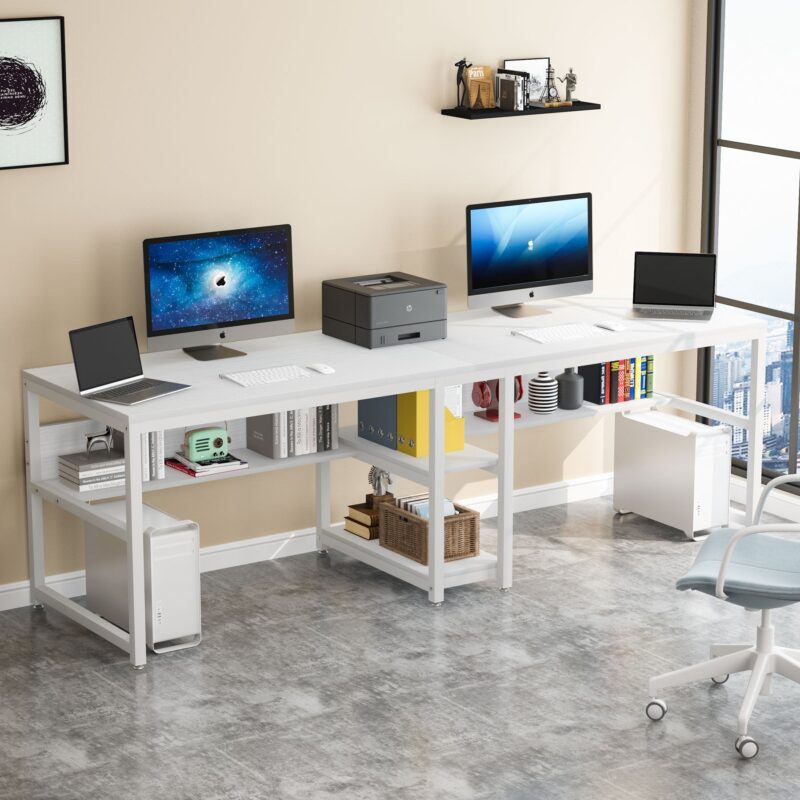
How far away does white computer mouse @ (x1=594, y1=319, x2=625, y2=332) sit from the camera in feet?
19.0

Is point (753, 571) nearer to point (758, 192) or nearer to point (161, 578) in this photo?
point (161, 578)

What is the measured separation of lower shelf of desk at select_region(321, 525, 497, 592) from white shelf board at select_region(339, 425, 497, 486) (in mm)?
334

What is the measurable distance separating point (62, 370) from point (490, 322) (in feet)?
5.45

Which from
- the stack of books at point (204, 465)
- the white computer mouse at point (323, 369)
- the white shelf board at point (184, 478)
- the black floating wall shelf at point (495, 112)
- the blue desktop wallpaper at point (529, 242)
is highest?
the black floating wall shelf at point (495, 112)

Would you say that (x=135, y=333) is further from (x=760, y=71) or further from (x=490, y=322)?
(x=760, y=71)

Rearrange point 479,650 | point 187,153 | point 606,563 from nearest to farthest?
point 479,650 < point 187,153 < point 606,563

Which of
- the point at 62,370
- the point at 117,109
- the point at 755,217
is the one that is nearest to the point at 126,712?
the point at 62,370

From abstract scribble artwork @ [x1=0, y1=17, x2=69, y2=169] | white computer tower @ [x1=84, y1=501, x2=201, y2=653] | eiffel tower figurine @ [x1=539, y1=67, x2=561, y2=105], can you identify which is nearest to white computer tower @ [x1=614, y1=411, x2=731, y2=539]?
eiffel tower figurine @ [x1=539, y1=67, x2=561, y2=105]

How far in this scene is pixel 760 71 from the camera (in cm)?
638

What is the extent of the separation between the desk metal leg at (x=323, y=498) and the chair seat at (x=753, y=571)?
1.79 meters

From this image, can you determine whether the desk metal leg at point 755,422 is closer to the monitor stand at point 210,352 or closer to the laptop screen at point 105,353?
the monitor stand at point 210,352

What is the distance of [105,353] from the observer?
4996 mm

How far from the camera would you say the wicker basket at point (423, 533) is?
5.55 meters

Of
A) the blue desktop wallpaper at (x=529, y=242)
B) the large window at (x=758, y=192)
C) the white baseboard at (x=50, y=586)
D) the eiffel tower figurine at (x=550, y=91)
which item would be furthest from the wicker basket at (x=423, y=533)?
the eiffel tower figurine at (x=550, y=91)
